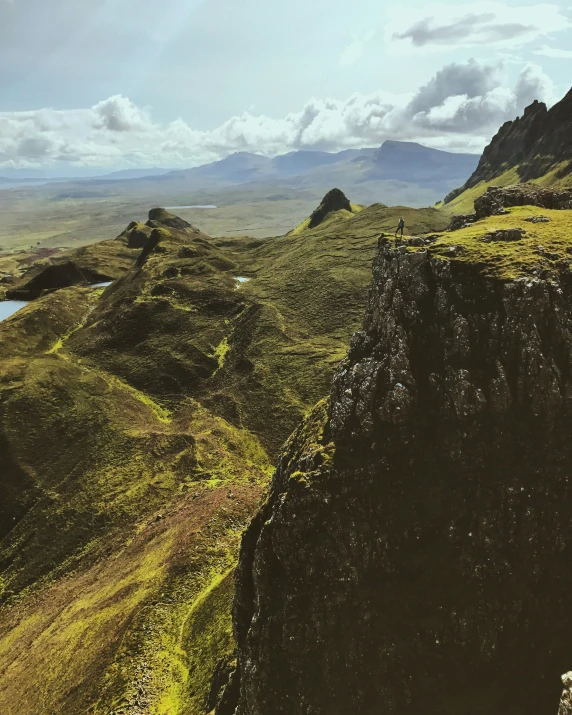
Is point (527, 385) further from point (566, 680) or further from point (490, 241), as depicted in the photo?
point (566, 680)

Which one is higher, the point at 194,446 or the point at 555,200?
the point at 555,200

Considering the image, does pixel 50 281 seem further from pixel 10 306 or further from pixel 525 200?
pixel 525 200

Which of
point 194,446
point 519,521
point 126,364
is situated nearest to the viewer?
point 519,521

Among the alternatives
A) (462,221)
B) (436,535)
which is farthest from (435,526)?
(462,221)

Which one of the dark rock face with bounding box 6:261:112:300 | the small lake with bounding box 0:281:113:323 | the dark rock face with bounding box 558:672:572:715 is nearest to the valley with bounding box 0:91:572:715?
the dark rock face with bounding box 558:672:572:715

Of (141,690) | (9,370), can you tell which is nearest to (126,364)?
(9,370)

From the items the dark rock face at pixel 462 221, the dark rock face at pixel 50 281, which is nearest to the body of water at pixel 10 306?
the dark rock face at pixel 50 281
